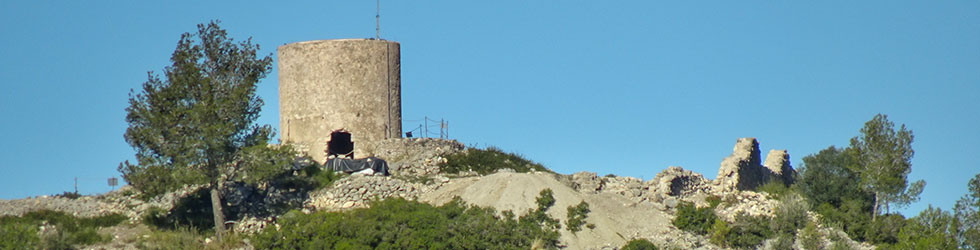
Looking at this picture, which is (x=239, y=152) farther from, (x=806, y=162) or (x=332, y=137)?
(x=806, y=162)

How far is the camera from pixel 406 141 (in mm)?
39656

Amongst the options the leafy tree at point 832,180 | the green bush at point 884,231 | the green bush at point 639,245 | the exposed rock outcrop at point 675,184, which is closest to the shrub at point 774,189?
the leafy tree at point 832,180

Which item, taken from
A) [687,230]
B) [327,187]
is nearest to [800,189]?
[687,230]

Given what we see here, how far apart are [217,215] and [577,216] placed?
7.71m

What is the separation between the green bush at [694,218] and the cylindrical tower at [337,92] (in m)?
8.94

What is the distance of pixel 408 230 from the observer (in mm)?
32000

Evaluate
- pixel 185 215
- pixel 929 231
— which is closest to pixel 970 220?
pixel 929 231

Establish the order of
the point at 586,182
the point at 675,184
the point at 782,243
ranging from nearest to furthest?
1. the point at 782,243
2. the point at 586,182
3. the point at 675,184

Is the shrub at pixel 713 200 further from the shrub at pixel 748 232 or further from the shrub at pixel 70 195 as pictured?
the shrub at pixel 70 195

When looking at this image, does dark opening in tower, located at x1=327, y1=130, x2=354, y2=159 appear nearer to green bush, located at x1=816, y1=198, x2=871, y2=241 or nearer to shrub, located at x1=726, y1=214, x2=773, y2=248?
shrub, located at x1=726, y1=214, x2=773, y2=248

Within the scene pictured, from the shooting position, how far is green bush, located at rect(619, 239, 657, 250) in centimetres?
3188

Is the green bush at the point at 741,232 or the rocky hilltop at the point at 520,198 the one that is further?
the rocky hilltop at the point at 520,198

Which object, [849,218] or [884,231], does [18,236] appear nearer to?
[849,218]

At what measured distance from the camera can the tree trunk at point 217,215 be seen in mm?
33156
